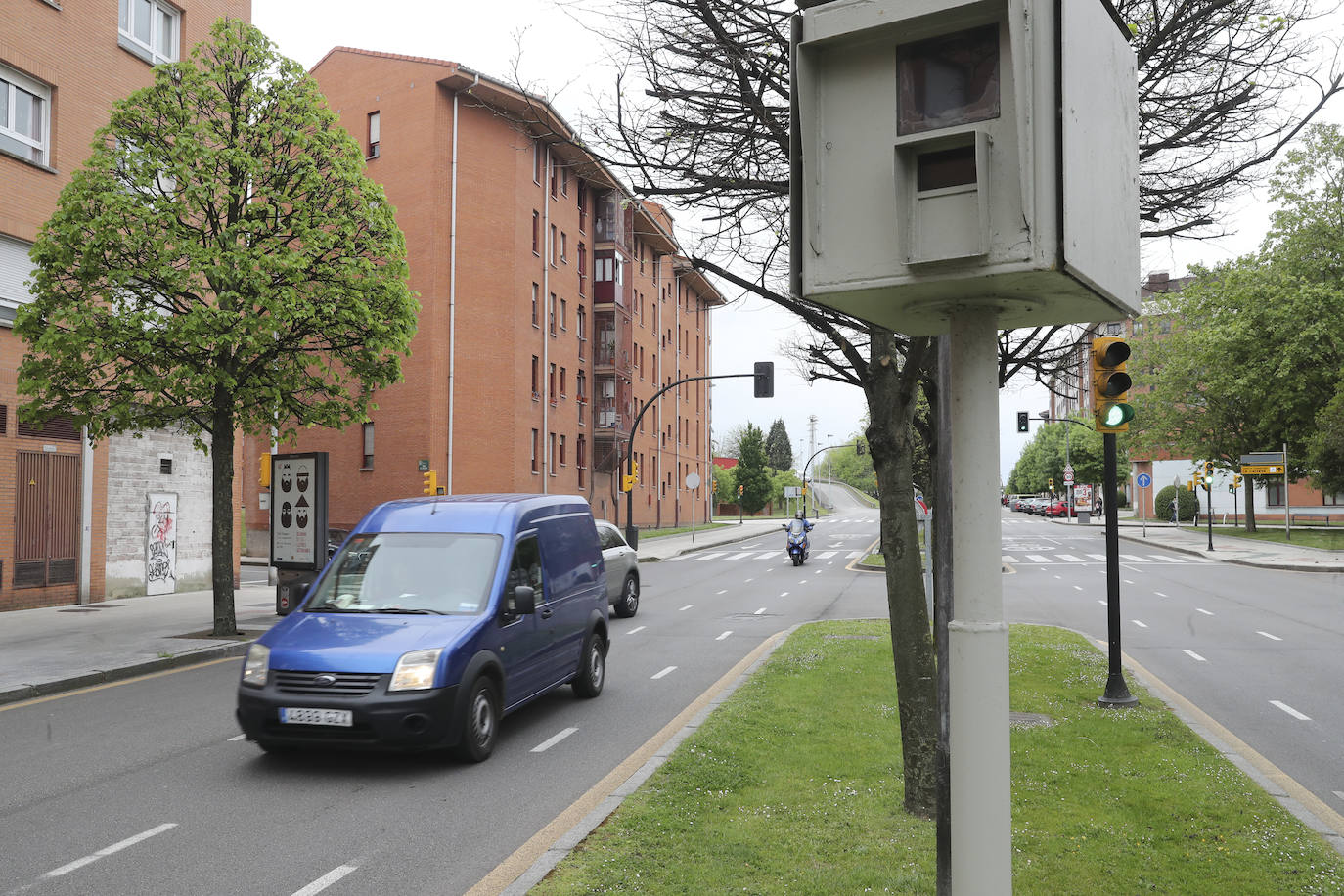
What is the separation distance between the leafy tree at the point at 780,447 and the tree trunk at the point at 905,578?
508 feet

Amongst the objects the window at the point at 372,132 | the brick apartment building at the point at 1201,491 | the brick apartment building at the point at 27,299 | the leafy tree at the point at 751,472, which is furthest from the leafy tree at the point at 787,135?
the leafy tree at the point at 751,472

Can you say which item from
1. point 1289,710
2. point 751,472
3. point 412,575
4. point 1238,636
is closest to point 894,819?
point 412,575

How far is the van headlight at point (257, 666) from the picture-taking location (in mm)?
7000

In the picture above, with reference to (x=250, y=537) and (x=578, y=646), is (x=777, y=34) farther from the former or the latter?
(x=250, y=537)

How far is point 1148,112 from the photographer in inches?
250

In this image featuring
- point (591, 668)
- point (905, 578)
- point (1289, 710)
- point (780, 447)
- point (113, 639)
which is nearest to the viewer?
point (905, 578)

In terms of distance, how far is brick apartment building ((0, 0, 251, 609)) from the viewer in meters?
17.1

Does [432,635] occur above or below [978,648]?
below

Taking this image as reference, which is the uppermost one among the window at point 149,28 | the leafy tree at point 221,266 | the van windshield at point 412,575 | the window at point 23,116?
the window at point 149,28

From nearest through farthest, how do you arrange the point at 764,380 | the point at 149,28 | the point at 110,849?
the point at 110,849
the point at 149,28
the point at 764,380

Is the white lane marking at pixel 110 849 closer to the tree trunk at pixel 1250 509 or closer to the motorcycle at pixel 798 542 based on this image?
the motorcycle at pixel 798 542

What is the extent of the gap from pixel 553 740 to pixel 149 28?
63.9 feet

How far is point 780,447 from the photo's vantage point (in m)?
161

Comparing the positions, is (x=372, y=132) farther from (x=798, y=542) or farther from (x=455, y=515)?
(x=455, y=515)
